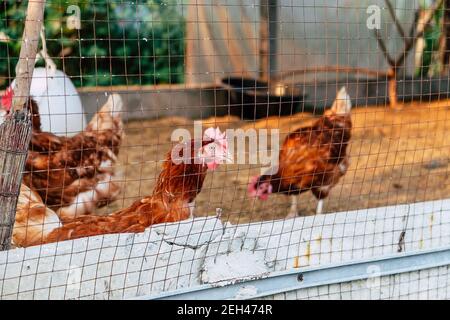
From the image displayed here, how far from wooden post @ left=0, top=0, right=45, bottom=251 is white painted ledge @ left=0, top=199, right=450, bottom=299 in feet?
0.75

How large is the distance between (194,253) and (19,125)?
760 mm

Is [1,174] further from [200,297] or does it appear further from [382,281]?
[382,281]

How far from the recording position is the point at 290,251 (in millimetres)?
2246

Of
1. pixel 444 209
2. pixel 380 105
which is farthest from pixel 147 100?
pixel 444 209

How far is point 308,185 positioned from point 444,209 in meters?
0.90

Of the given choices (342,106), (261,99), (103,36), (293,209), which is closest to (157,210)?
(293,209)

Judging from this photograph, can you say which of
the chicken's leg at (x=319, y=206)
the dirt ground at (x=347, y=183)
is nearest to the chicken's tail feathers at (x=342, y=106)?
the dirt ground at (x=347, y=183)

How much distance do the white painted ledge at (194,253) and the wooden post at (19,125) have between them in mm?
227

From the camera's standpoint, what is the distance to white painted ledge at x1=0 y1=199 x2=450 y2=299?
1.99 m

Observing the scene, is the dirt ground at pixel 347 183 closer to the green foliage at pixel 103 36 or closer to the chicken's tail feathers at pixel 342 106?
the chicken's tail feathers at pixel 342 106

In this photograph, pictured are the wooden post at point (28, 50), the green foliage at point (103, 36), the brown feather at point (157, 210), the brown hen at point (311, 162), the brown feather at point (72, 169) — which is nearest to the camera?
the wooden post at point (28, 50)

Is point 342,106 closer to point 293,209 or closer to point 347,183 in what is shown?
point 347,183

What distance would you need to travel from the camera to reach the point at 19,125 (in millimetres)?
2016

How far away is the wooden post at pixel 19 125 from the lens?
1.98m
